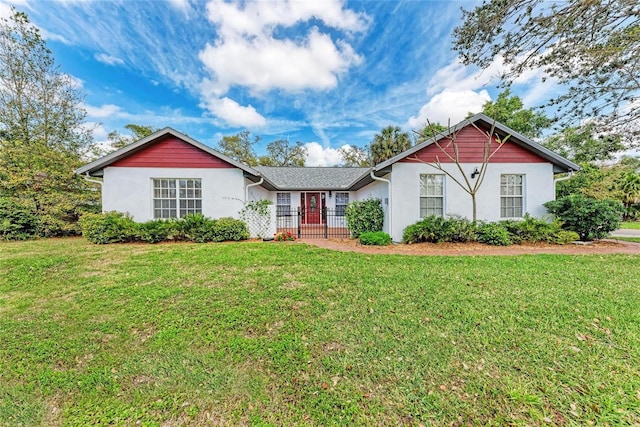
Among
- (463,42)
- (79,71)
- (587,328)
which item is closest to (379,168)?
(463,42)

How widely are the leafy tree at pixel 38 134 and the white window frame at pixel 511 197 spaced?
1843 centimetres

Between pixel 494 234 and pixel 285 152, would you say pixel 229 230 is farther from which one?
pixel 285 152

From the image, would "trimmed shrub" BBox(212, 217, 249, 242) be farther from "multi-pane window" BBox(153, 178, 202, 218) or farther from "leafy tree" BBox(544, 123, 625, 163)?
"leafy tree" BBox(544, 123, 625, 163)

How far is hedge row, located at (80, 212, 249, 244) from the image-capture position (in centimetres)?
895

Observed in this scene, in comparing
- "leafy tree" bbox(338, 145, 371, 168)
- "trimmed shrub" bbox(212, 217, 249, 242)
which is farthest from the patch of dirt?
"leafy tree" bbox(338, 145, 371, 168)

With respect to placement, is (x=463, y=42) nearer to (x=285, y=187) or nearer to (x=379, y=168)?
(x=379, y=168)

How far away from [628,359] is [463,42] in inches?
330

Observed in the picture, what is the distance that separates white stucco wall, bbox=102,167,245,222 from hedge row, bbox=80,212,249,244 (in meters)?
0.51

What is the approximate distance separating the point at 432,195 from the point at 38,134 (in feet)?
61.1

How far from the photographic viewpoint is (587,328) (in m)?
3.07

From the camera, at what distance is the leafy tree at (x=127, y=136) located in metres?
18.0

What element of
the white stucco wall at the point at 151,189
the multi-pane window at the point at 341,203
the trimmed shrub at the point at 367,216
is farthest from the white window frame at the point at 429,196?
the multi-pane window at the point at 341,203

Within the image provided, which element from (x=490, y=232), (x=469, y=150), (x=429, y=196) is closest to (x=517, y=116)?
(x=469, y=150)

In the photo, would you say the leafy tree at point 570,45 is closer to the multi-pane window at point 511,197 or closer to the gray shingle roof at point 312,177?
the multi-pane window at point 511,197
